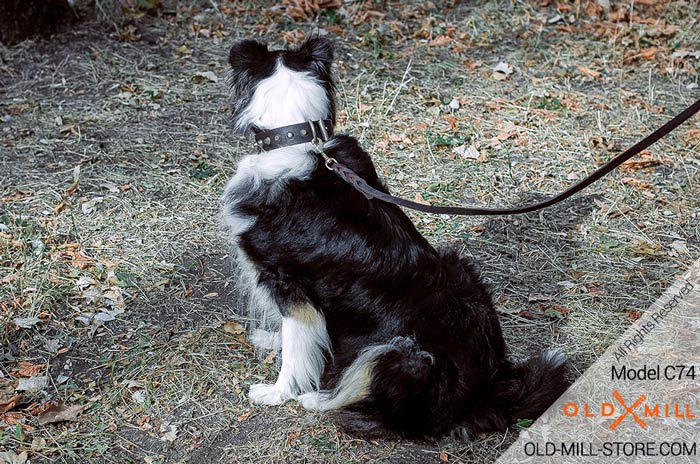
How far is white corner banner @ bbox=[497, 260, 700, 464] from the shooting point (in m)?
3.33

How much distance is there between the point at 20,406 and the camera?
3537 millimetres

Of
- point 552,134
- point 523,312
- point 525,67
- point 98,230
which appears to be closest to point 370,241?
point 523,312

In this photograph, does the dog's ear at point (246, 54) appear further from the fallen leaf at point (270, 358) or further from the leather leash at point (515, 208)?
the fallen leaf at point (270, 358)

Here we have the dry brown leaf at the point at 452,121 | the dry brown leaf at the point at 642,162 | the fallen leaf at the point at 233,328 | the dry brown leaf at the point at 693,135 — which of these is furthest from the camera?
the dry brown leaf at the point at 452,121

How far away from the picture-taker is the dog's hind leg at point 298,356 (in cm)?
341

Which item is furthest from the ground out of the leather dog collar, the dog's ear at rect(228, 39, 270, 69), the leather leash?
the dog's ear at rect(228, 39, 270, 69)

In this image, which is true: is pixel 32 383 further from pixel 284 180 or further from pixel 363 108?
pixel 363 108

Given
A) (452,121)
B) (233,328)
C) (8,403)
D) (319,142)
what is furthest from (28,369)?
(452,121)

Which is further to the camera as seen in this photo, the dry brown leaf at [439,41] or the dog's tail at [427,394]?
the dry brown leaf at [439,41]

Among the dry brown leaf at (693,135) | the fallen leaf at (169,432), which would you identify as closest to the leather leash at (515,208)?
the fallen leaf at (169,432)

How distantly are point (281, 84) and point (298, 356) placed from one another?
1.31m

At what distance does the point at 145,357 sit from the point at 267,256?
40.9 inches

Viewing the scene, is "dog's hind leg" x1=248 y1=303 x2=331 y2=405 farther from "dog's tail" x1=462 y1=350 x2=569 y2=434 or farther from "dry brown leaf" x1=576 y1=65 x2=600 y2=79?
"dry brown leaf" x1=576 y1=65 x2=600 y2=79

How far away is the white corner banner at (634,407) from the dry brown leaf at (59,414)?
2.05 metres
